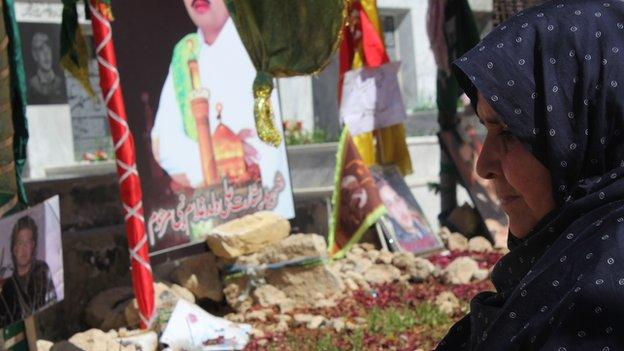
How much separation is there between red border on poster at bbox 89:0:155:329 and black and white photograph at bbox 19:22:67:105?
4399 millimetres

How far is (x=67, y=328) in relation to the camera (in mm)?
5277

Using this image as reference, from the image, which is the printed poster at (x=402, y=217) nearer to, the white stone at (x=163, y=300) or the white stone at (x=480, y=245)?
the white stone at (x=480, y=245)

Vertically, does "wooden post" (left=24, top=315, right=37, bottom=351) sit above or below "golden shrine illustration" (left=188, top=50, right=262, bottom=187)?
below

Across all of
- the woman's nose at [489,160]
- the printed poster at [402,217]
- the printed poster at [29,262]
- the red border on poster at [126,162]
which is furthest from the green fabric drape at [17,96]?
the printed poster at [402,217]

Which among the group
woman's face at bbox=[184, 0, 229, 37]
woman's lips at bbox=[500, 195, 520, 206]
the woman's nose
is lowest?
woman's lips at bbox=[500, 195, 520, 206]

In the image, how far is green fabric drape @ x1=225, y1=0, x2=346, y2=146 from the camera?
13.5 ft

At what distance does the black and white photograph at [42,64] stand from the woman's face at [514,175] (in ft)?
26.2

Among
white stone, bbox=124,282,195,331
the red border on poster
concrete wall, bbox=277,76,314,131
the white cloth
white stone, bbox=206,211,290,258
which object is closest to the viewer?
the red border on poster

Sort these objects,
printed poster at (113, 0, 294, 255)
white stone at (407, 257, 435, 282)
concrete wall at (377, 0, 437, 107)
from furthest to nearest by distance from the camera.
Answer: concrete wall at (377, 0, 437, 107)
white stone at (407, 257, 435, 282)
printed poster at (113, 0, 294, 255)

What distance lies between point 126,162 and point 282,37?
1201 mm

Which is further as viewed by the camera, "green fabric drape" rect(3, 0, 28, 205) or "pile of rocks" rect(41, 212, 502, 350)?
"pile of rocks" rect(41, 212, 502, 350)

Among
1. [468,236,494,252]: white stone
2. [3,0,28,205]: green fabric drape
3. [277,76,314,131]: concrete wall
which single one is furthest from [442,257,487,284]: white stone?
[277,76,314,131]: concrete wall

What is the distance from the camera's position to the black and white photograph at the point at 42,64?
352 inches

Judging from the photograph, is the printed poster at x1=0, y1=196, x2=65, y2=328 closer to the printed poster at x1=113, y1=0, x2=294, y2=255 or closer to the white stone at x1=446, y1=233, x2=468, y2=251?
the printed poster at x1=113, y1=0, x2=294, y2=255
